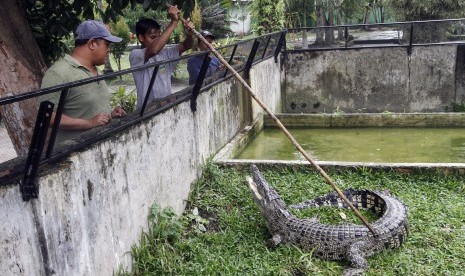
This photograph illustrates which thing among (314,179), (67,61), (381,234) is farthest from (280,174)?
(67,61)

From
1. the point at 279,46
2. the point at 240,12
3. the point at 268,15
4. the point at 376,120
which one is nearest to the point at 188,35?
the point at 376,120

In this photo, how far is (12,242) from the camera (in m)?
2.38

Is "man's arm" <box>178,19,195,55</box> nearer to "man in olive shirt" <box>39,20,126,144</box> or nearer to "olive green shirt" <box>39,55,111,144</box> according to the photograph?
"man in olive shirt" <box>39,20,126,144</box>

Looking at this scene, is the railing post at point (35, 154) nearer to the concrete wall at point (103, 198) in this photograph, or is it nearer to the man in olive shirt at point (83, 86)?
the concrete wall at point (103, 198)

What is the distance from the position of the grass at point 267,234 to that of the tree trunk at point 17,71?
1.23 meters

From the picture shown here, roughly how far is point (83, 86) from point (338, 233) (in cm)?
226

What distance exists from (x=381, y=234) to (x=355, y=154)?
3.08 metres

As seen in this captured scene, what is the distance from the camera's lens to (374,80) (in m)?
10.2

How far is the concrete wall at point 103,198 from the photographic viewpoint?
2457 millimetres

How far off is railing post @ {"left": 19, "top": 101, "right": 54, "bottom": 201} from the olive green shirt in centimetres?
59

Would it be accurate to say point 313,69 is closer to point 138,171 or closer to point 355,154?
point 355,154

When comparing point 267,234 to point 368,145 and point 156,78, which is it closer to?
point 156,78

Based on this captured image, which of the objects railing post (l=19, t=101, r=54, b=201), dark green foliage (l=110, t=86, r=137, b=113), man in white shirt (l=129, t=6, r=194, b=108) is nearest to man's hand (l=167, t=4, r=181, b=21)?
man in white shirt (l=129, t=6, r=194, b=108)

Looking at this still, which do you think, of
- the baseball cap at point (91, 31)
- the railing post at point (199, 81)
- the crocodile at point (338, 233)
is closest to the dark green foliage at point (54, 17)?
the railing post at point (199, 81)
